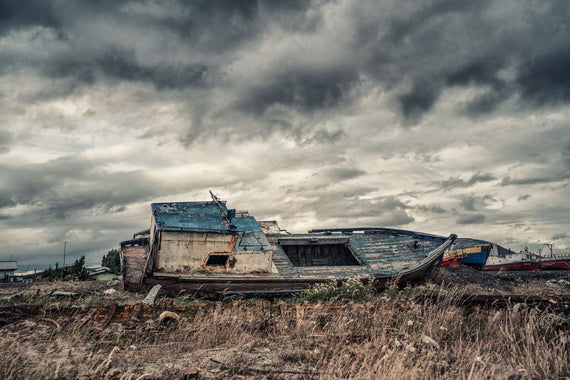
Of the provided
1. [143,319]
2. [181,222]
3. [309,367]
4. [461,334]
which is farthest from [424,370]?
[181,222]

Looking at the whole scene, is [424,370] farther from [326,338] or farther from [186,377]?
[186,377]

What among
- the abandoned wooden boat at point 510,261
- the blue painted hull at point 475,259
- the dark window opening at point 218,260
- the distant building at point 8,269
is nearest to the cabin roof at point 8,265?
the distant building at point 8,269

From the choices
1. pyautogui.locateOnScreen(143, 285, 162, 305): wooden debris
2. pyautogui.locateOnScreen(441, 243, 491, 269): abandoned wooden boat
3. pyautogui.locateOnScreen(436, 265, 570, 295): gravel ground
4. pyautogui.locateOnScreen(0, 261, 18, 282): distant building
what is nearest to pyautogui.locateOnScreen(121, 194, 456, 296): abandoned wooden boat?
pyautogui.locateOnScreen(143, 285, 162, 305): wooden debris

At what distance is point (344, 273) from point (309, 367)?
11.5 metres

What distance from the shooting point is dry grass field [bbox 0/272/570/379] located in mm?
4695

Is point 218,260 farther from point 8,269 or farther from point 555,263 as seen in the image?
point 8,269

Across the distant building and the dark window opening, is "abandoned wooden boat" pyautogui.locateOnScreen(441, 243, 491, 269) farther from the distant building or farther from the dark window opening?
the distant building

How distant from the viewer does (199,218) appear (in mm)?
16219

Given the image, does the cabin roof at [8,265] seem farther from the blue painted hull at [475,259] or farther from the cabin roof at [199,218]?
the blue painted hull at [475,259]

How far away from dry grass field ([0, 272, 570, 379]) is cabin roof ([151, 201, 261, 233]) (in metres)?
7.49

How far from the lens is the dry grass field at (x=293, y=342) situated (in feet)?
15.4

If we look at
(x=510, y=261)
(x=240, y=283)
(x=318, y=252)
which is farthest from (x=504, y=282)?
(x=510, y=261)

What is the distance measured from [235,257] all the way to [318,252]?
621cm

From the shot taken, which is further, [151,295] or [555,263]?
[555,263]
